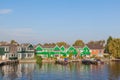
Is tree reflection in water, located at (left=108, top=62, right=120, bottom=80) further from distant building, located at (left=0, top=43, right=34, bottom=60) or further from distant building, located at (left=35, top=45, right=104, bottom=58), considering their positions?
distant building, located at (left=0, top=43, right=34, bottom=60)

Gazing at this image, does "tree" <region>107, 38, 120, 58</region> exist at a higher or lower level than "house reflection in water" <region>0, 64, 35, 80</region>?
higher

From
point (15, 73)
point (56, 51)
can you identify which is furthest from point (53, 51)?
point (15, 73)

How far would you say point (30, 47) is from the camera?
120m

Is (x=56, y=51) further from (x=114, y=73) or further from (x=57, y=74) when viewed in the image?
(x=57, y=74)

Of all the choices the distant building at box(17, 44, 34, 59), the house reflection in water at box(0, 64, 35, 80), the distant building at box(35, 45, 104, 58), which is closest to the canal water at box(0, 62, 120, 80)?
the house reflection in water at box(0, 64, 35, 80)

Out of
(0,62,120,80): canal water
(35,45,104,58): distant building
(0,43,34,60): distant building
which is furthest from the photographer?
(35,45,104,58): distant building

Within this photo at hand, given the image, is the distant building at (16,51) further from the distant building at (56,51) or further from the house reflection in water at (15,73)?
the house reflection in water at (15,73)

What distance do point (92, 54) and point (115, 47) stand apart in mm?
11902

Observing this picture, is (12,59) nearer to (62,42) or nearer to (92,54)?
(92,54)

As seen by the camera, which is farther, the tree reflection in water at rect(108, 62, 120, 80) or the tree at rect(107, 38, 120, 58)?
the tree at rect(107, 38, 120, 58)

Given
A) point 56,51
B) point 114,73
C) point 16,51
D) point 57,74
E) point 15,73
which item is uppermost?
point 16,51

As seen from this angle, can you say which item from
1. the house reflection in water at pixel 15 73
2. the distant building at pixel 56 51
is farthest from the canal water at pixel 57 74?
the distant building at pixel 56 51

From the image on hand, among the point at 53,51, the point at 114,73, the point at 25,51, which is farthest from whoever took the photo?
the point at 53,51

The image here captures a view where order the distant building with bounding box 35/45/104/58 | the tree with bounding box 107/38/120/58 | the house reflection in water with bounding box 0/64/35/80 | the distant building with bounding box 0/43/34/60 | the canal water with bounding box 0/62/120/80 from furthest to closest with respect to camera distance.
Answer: the tree with bounding box 107/38/120/58 → the distant building with bounding box 35/45/104/58 → the distant building with bounding box 0/43/34/60 → the house reflection in water with bounding box 0/64/35/80 → the canal water with bounding box 0/62/120/80
